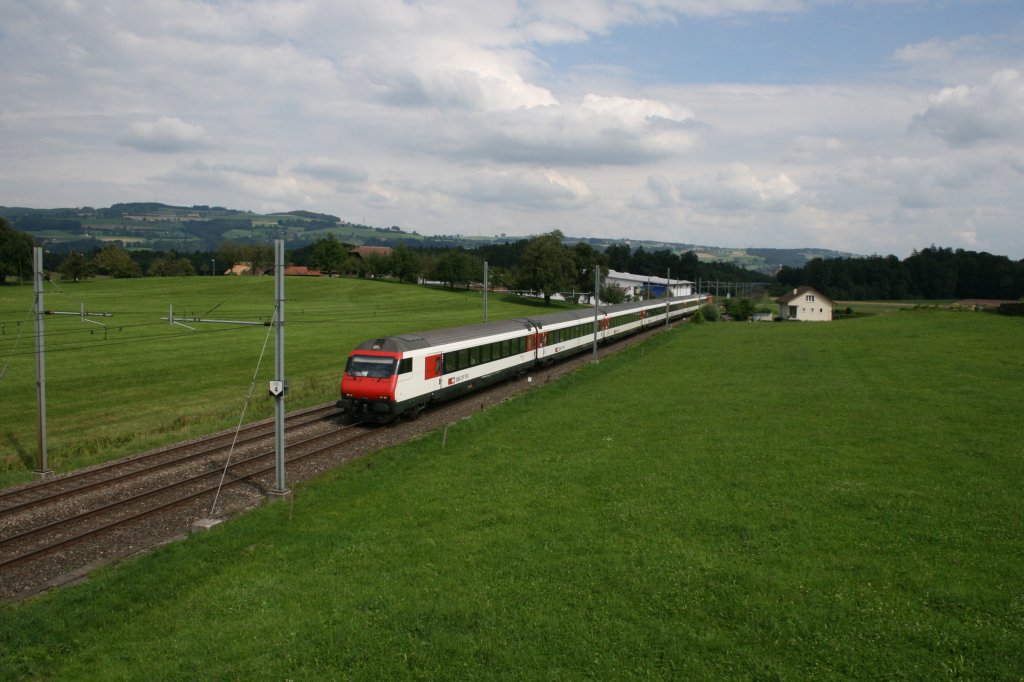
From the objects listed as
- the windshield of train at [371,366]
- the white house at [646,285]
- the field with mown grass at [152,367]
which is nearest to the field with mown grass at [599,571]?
the windshield of train at [371,366]

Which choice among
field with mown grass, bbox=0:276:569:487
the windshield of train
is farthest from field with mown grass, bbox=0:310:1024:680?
field with mown grass, bbox=0:276:569:487

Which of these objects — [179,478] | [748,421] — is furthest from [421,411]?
[748,421]

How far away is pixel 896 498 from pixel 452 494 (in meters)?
10.8

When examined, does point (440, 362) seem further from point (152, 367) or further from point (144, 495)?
point (152, 367)

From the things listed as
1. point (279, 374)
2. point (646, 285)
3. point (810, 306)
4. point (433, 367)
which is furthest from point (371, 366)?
point (646, 285)

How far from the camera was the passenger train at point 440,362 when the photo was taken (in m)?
26.5

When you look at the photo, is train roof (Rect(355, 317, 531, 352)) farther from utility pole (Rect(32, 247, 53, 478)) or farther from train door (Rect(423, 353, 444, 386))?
utility pole (Rect(32, 247, 53, 478))

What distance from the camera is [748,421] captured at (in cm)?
2564

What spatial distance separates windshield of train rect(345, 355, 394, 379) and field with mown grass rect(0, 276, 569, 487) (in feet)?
11.2

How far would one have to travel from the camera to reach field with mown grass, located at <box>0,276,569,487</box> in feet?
88.5

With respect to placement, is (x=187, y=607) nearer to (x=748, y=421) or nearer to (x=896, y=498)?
(x=896, y=498)

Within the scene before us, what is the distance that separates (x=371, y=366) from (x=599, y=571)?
1587 centimetres

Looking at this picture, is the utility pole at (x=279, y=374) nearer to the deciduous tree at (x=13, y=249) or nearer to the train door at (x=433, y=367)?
the train door at (x=433, y=367)

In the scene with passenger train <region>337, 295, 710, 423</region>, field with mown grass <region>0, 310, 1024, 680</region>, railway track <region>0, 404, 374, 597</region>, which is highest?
passenger train <region>337, 295, 710, 423</region>
